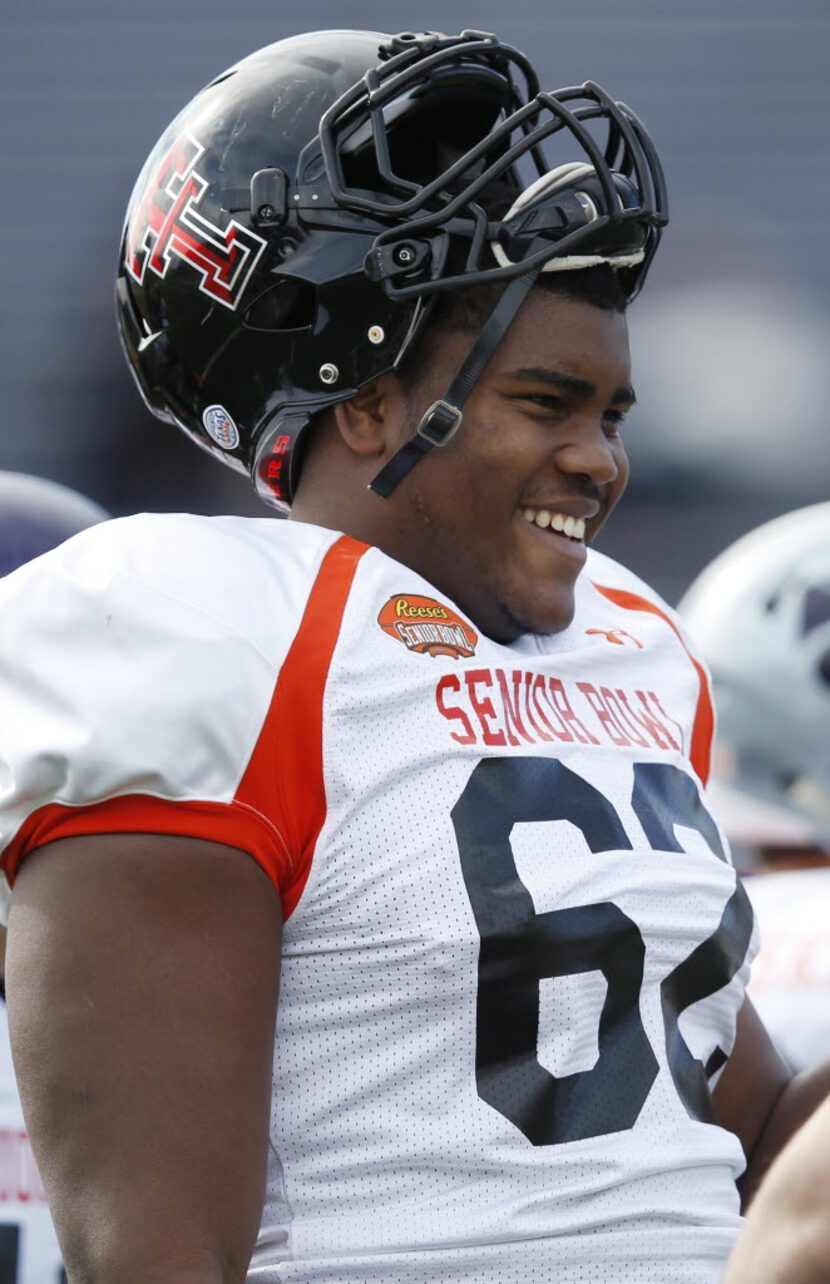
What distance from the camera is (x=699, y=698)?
78.5 inches

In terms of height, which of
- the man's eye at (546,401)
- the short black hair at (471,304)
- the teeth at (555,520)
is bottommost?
the teeth at (555,520)

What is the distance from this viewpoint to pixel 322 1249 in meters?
1.49

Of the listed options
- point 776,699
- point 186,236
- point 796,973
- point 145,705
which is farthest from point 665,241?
point 145,705

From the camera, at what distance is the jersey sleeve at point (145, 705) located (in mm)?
1429

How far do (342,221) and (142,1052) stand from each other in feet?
2.59

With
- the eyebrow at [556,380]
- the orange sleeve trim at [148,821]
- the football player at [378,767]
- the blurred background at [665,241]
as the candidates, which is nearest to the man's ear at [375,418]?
the football player at [378,767]

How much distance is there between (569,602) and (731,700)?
1429mm

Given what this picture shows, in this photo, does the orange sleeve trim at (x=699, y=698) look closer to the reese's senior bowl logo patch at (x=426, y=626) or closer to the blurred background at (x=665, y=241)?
the reese's senior bowl logo patch at (x=426, y=626)

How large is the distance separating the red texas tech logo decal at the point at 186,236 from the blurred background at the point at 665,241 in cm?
405

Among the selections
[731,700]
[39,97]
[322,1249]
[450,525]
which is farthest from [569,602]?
[39,97]

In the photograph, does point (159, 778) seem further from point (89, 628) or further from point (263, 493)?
point (263, 493)

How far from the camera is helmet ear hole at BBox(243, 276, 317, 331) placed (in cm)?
180

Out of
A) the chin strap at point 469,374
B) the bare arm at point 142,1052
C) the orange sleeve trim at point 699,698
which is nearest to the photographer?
the bare arm at point 142,1052

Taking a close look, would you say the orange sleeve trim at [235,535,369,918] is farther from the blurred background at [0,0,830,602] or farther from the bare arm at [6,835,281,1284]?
the blurred background at [0,0,830,602]
